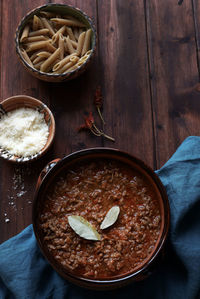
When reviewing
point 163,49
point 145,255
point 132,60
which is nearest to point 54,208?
point 145,255

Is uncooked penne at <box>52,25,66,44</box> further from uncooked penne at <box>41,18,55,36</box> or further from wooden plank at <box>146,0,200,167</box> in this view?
wooden plank at <box>146,0,200,167</box>

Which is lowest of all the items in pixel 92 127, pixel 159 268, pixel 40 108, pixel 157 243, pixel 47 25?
pixel 159 268

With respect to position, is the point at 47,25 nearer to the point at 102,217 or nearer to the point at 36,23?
the point at 36,23

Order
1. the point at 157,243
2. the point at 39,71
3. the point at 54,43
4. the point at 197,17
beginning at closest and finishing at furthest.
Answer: the point at 157,243
the point at 39,71
the point at 54,43
the point at 197,17

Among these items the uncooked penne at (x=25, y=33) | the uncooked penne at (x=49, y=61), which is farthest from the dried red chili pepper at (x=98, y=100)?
the uncooked penne at (x=25, y=33)

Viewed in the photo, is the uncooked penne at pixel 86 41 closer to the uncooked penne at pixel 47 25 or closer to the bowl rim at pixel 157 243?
the uncooked penne at pixel 47 25

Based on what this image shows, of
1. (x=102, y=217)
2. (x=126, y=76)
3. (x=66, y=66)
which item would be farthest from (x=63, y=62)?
(x=102, y=217)
